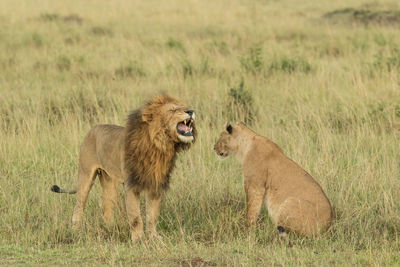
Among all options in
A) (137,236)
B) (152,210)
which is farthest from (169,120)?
(137,236)

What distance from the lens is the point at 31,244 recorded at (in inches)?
184

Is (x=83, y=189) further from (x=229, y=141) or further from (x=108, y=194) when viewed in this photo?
(x=229, y=141)

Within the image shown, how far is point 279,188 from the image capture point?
498cm

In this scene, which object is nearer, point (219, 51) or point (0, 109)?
point (0, 109)

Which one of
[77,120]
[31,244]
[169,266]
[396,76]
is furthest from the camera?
[396,76]

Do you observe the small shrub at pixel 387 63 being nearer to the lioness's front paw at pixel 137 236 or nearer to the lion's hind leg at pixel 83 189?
the lion's hind leg at pixel 83 189

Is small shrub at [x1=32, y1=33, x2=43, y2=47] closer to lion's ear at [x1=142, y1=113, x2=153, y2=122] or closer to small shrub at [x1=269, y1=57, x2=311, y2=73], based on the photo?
small shrub at [x1=269, y1=57, x2=311, y2=73]

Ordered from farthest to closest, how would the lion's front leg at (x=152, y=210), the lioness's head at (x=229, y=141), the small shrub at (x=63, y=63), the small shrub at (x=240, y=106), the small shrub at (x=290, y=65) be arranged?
the small shrub at (x=63, y=63), the small shrub at (x=290, y=65), the small shrub at (x=240, y=106), the lioness's head at (x=229, y=141), the lion's front leg at (x=152, y=210)

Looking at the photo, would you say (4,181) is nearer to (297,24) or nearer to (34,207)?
(34,207)

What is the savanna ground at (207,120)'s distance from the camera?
4609 mm

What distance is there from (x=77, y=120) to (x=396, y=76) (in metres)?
4.47

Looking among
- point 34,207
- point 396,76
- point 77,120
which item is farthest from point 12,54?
point 34,207

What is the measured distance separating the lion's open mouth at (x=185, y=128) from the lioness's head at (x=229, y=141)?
906mm

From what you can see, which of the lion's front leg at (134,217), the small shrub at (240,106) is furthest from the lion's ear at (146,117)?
the small shrub at (240,106)
